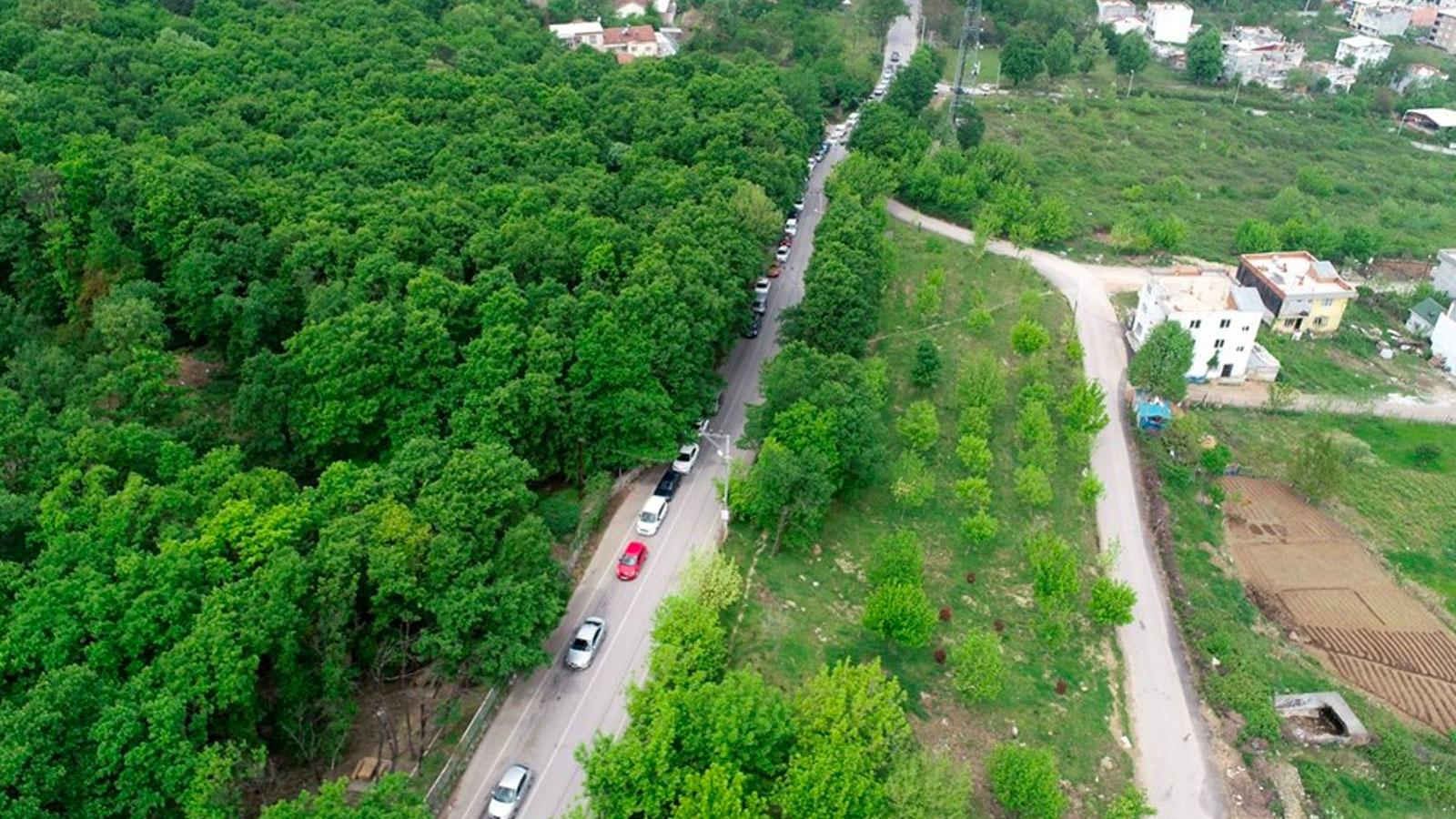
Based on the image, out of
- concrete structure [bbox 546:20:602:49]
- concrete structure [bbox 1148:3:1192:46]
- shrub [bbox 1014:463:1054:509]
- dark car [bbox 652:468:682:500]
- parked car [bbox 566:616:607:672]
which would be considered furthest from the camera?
concrete structure [bbox 1148:3:1192:46]

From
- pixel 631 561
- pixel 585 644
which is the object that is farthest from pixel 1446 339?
pixel 585 644

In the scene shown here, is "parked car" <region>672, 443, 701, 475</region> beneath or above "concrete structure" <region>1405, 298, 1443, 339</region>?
above

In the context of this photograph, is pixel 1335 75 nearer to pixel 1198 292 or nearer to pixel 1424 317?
pixel 1424 317

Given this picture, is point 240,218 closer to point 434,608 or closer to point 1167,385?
point 434,608

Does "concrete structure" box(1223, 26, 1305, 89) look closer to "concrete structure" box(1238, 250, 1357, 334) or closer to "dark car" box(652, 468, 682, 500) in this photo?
"concrete structure" box(1238, 250, 1357, 334)

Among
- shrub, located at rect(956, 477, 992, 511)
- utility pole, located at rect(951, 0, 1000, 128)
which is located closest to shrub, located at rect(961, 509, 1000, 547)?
shrub, located at rect(956, 477, 992, 511)

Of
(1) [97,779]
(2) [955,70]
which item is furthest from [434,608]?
(2) [955,70]

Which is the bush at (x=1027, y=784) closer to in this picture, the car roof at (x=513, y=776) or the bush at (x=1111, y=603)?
the bush at (x=1111, y=603)
